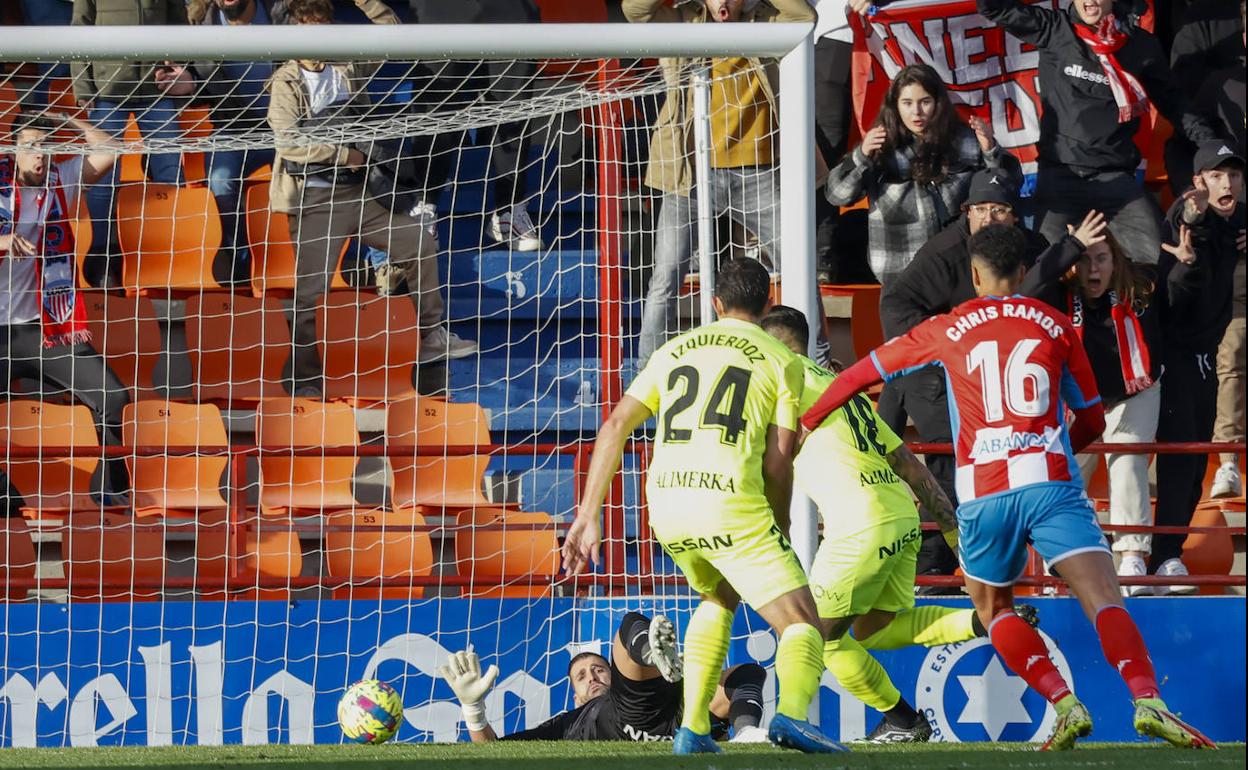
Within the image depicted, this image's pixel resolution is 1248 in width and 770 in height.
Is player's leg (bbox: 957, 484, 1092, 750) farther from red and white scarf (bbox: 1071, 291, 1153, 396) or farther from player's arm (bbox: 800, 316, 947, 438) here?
red and white scarf (bbox: 1071, 291, 1153, 396)

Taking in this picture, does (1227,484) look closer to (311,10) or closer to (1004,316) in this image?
(1004,316)

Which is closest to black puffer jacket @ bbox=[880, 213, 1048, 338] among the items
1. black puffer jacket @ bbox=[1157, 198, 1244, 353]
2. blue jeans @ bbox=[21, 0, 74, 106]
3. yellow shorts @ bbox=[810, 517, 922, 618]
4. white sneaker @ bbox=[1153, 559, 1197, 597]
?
black puffer jacket @ bbox=[1157, 198, 1244, 353]

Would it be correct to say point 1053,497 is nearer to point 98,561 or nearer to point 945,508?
point 945,508

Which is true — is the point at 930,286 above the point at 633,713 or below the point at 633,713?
above

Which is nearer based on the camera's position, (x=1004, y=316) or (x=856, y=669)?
(x=1004, y=316)

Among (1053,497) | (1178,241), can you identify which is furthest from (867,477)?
(1178,241)

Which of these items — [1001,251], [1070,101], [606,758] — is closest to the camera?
[606,758]

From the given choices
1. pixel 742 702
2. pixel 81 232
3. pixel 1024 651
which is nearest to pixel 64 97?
pixel 81 232

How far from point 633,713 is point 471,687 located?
0.65 m

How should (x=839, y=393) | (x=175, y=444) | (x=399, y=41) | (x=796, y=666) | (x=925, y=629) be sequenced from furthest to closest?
(x=175, y=444)
(x=399, y=41)
(x=925, y=629)
(x=839, y=393)
(x=796, y=666)

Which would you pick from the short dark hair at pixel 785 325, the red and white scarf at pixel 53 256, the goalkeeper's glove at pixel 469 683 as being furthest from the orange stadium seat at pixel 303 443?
the short dark hair at pixel 785 325

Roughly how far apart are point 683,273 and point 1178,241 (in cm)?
256

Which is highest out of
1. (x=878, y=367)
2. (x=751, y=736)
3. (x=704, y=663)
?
(x=878, y=367)

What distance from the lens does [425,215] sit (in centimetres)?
898
